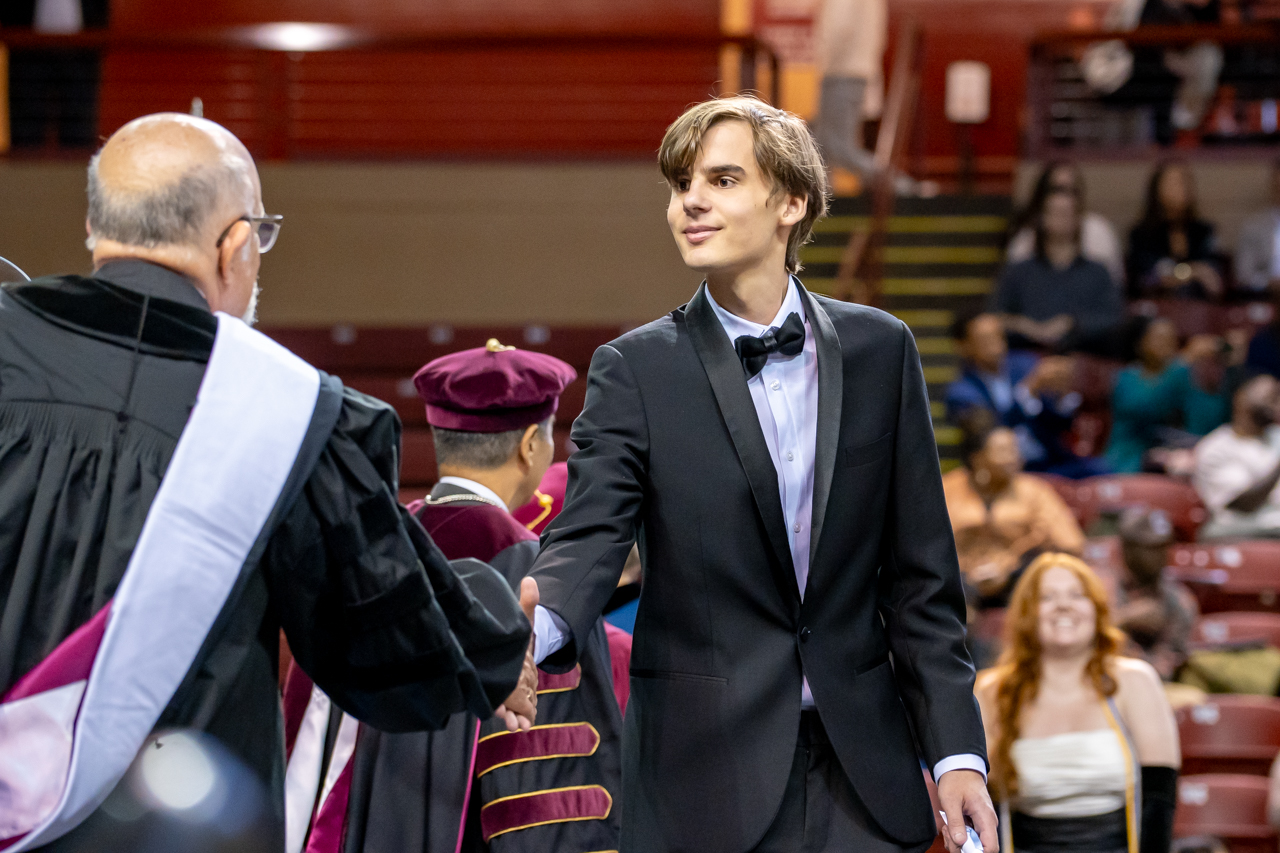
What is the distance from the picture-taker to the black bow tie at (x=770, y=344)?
2.22 m

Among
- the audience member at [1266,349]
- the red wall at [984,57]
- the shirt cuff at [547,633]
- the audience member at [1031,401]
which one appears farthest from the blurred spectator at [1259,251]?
the shirt cuff at [547,633]

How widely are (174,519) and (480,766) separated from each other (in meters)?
1.29

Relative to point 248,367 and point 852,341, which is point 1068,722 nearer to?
point 852,341

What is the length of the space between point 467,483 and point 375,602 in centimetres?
121

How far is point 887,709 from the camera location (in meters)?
2.18

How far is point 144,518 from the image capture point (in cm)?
166

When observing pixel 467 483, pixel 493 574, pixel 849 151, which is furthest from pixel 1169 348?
pixel 493 574

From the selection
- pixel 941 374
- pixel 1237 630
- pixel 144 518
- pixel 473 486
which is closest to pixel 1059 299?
pixel 941 374

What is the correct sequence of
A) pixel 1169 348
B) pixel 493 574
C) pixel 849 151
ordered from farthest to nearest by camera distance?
pixel 849 151, pixel 1169 348, pixel 493 574

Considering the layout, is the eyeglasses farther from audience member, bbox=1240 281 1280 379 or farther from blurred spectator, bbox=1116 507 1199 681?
audience member, bbox=1240 281 1280 379

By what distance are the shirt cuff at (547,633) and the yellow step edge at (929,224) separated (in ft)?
26.0

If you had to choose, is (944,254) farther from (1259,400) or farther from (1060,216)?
(1259,400)

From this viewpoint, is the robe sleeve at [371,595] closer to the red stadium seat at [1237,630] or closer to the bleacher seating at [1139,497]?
the red stadium seat at [1237,630]

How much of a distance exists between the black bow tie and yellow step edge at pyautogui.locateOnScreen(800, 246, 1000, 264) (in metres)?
7.57
